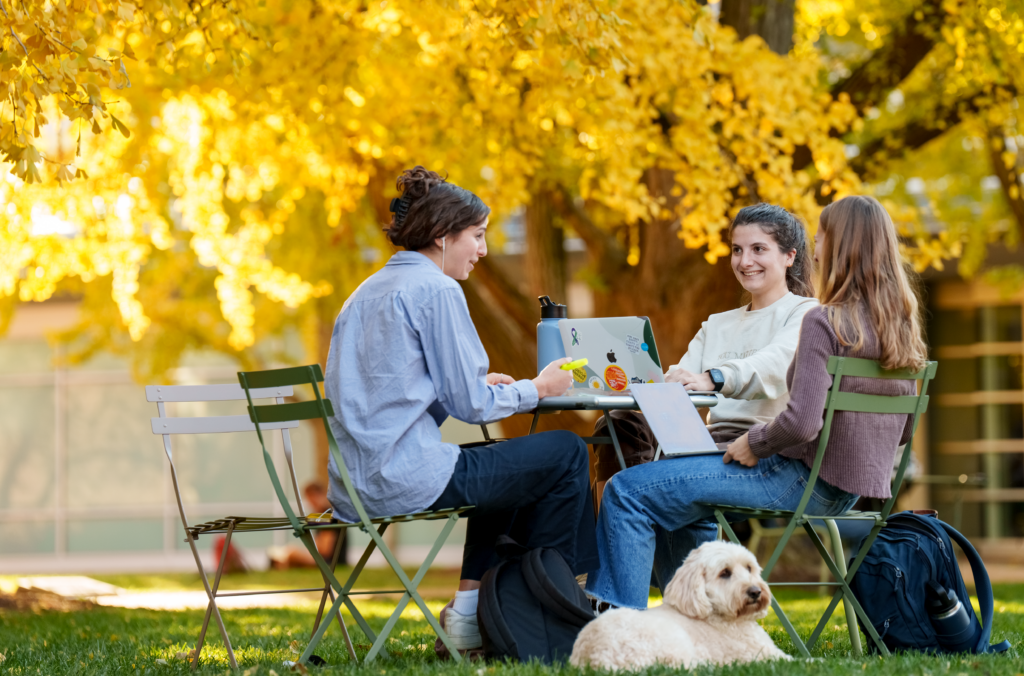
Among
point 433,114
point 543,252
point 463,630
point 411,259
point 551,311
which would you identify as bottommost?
point 463,630

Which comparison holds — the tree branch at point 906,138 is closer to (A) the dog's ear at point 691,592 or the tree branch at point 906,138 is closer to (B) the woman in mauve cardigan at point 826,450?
(B) the woman in mauve cardigan at point 826,450

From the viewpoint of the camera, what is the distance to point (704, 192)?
7.25 m

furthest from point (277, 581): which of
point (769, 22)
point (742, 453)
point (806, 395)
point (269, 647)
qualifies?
point (806, 395)

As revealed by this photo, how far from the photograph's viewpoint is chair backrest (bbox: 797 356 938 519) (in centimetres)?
350

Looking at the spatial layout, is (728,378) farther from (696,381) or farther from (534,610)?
(534,610)

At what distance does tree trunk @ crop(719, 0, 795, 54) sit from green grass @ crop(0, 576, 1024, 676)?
164 inches

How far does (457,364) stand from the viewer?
3.54 m

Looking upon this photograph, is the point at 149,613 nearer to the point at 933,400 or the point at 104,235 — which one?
the point at 104,235

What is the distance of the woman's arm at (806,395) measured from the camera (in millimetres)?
3512

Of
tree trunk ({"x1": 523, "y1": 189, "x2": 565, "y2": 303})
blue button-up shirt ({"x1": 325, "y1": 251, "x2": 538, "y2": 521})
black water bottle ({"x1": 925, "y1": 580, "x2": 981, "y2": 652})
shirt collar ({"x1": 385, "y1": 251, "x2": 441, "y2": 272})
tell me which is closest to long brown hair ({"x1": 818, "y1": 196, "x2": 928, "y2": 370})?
black water bottle ({"x1": 925, "y1": 580, "x2": 981, "y2": 652})

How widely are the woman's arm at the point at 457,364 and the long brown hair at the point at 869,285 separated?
1079 mm

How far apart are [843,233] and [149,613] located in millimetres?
5107

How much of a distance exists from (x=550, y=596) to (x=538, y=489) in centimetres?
35

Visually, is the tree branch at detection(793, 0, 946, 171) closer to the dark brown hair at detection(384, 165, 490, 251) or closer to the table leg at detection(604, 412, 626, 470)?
the table leg at detection(604, 412, 626, 470)
